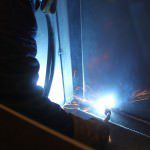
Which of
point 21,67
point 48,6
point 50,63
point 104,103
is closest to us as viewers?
point 21,67

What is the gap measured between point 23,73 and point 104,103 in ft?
2.53

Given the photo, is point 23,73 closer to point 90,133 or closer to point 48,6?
point 90,133

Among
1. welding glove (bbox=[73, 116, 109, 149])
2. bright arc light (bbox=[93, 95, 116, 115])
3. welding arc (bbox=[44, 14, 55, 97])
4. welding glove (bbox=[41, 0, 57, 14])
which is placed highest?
welding glove (bbox=[41, 0, 57, 14])

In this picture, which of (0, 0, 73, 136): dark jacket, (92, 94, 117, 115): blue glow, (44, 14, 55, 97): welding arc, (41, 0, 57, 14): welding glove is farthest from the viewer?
(92, 94, 117, 115): blue glow

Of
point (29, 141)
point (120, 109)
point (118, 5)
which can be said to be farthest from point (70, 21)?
point (29, 141)

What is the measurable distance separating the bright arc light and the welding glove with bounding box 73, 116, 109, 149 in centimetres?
58

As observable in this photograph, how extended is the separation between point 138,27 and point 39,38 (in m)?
0.42

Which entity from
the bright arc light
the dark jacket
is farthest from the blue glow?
the dark jacket

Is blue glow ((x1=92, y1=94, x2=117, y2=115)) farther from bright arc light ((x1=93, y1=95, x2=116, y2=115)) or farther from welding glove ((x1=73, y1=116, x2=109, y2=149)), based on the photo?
welding glove ((x1=73, y1=116, x2=109, y2=149))

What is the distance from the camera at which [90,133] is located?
596 mm

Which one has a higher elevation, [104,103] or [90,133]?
[90,133]

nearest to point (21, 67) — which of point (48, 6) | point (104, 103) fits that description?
point (48, 6)

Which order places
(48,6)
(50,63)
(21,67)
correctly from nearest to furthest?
(21,67) → (48,6) → (50,63)

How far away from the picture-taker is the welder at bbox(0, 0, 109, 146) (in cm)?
51
